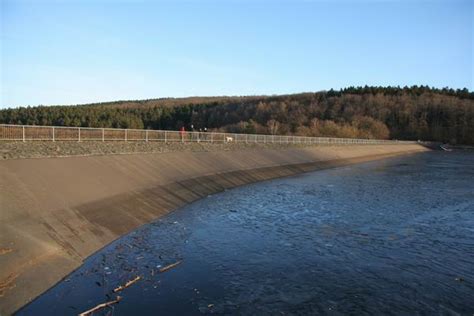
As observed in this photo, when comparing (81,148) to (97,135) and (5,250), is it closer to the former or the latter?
(97,135)

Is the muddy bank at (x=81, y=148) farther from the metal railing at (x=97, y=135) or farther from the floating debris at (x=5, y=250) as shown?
the floating debris at (x=5, y=250)

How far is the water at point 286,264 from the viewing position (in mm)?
11359

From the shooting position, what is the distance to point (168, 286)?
12.6 m

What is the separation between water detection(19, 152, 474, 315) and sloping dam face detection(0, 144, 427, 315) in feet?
2.19

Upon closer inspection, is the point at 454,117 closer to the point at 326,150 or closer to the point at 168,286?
the point at 326,150

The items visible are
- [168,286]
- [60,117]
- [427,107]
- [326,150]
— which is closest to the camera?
[168,286]

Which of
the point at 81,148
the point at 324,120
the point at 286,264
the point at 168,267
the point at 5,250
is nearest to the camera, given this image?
the point at 5,250

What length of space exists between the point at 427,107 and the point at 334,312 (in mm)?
194981

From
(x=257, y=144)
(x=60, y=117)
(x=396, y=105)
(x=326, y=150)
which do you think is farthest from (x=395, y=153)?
(x=396, y=105)

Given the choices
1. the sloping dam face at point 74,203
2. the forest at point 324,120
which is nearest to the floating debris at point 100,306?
the sloping dam face at point 74,203

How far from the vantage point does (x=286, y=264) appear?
14656 mm

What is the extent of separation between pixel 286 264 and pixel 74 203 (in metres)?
9.13

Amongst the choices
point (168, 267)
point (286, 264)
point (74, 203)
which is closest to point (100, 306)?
point (168, 267)

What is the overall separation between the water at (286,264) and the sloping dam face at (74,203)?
2.19 feet
